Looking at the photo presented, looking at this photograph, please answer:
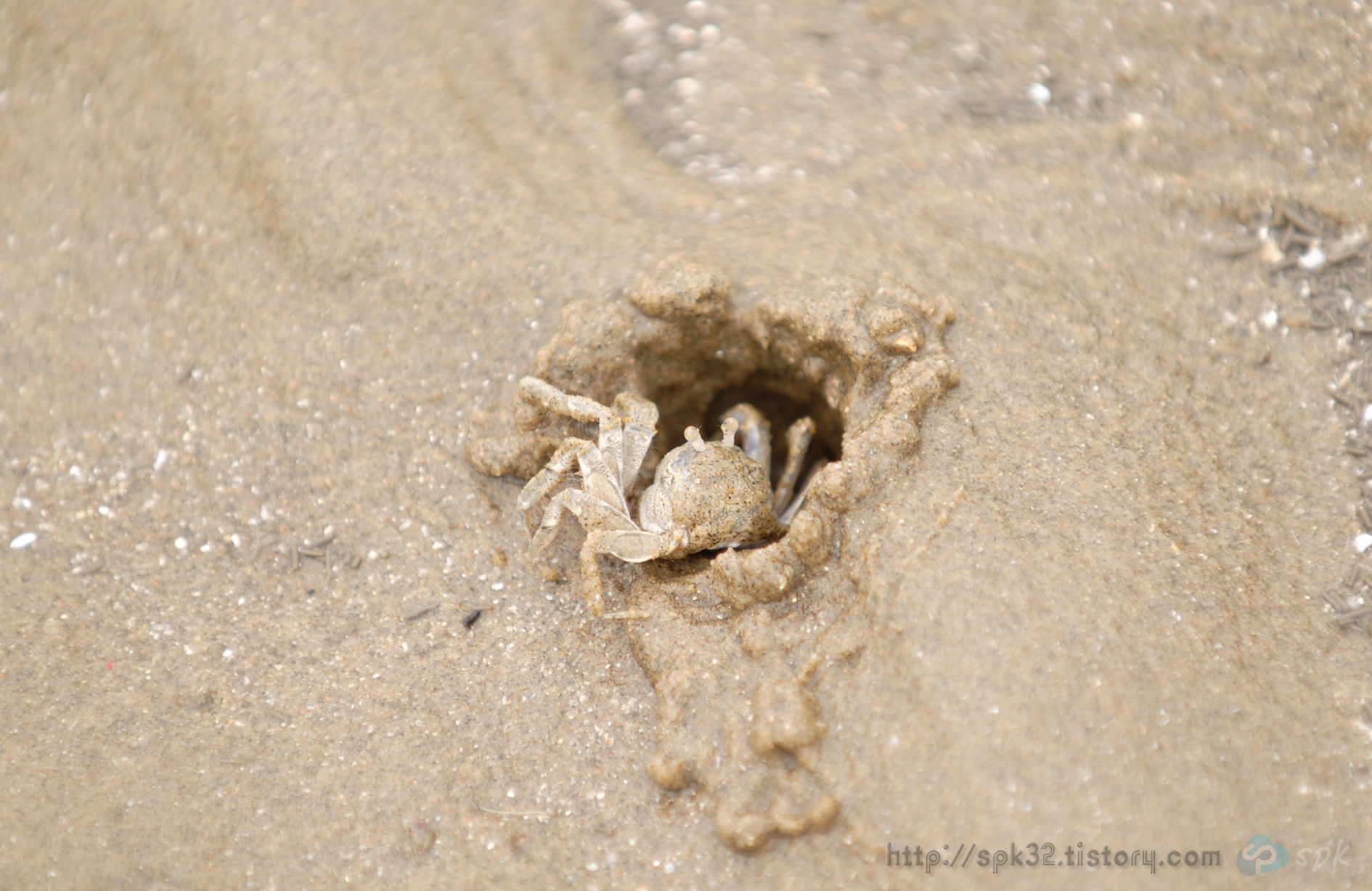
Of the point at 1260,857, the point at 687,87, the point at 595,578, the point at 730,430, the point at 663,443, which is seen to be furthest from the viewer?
the point at 687,87

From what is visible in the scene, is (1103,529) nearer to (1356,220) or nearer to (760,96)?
(1356,220)

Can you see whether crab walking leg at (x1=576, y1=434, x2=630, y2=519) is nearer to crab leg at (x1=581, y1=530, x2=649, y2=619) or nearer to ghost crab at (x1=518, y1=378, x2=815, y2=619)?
ghost crab at (x1=518, y1=378, x2=815, y2=619)

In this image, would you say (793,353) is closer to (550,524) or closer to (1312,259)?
(550,524)

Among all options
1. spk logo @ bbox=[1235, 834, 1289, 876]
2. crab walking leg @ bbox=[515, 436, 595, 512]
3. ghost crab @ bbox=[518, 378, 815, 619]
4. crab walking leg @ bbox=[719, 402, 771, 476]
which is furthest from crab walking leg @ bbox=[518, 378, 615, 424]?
spk logo @ bbox=[1235, 834, 1289, 876]

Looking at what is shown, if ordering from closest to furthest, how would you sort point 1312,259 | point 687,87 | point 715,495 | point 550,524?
point 550,524, point 715,495, point 1312,259, point 687,87

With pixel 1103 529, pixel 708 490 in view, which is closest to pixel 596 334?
pixel 708 490

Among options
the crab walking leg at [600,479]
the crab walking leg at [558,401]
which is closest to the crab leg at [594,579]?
the crab walking leg at [600,479]

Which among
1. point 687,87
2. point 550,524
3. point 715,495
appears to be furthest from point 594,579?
point 687,87

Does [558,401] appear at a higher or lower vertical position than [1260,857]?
higher
